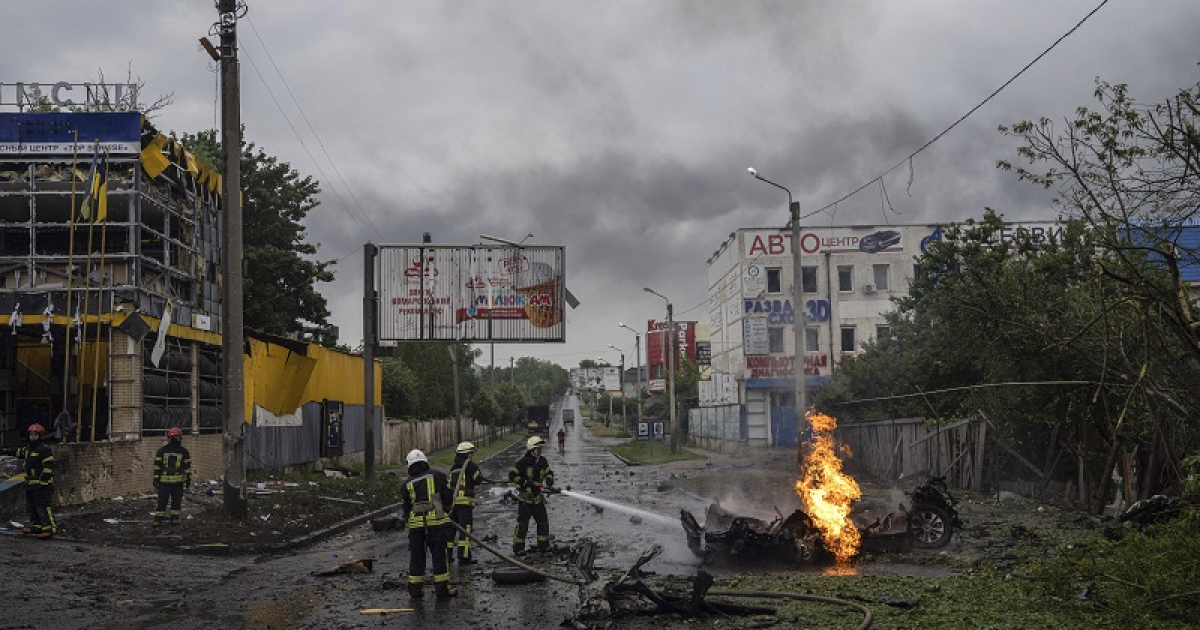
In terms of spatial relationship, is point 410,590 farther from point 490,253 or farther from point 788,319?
point 788,319

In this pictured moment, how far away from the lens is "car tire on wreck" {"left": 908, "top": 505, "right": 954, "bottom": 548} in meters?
14.3

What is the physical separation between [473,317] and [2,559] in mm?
20859

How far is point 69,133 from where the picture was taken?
23.0 m

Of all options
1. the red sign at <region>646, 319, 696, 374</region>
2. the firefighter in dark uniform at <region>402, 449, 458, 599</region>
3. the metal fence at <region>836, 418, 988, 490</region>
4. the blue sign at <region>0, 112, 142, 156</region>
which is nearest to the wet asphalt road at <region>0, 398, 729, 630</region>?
the firefighter in dark uniform at <region>402, 449, 458, 599</region>

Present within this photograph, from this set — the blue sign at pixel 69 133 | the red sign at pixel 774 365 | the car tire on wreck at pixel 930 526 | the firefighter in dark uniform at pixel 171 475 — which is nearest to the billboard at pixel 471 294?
the blue sign at pixel 69 133

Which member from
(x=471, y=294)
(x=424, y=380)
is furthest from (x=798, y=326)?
(x=424, y=380)

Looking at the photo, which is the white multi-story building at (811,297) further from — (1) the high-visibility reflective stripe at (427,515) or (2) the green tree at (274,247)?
(1) the high-visibility reflective stripe at (427,515)

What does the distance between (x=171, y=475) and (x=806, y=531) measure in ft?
35.0

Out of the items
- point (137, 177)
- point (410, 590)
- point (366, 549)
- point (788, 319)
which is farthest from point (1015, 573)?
point (788, 319)

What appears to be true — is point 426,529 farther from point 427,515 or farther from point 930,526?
point 930,526

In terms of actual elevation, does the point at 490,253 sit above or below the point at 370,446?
above

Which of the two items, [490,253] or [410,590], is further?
[490,253]

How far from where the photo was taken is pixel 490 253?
3300 centimetres

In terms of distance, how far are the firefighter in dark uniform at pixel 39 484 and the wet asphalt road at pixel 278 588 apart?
13.0 inches
